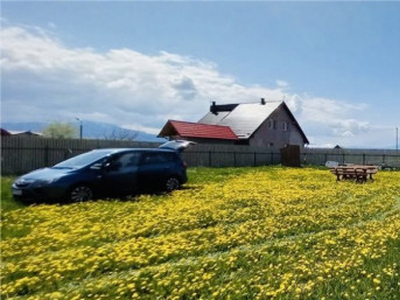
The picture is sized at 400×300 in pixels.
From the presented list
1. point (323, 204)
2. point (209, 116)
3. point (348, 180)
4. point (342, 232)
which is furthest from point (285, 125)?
point (342, 232)

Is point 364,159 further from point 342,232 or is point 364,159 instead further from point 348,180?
point 342,232

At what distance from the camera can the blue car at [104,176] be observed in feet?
33.9

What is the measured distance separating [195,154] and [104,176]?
1709 centimetres

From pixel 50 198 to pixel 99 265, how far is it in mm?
5522

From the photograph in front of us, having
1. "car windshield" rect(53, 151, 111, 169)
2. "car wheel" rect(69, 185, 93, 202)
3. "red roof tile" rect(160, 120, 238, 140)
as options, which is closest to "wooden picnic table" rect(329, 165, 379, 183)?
"car windshield" rect(53, 151, 111, 169)

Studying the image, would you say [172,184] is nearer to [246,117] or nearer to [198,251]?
[198,251]

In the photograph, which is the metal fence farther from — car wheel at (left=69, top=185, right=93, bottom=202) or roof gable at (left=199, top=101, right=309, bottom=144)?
roof gable at (left=199, top=101, right=309, bottom=144)

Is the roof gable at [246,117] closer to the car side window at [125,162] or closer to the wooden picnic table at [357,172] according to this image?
the wooden picnic table at [357,172]

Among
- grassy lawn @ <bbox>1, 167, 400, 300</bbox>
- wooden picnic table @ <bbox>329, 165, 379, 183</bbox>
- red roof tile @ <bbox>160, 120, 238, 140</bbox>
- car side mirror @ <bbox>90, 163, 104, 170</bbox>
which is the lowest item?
grassy lawn @ <bbox>1, 167, 400, 300</bbox>

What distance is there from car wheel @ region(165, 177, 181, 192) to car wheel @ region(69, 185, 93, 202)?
10.2 ft

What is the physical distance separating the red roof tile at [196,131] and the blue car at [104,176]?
22136mm

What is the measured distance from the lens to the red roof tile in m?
36.5

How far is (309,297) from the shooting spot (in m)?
4.19

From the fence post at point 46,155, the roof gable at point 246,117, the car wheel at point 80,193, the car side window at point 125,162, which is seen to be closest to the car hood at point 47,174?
the car wheel at point 80,193
